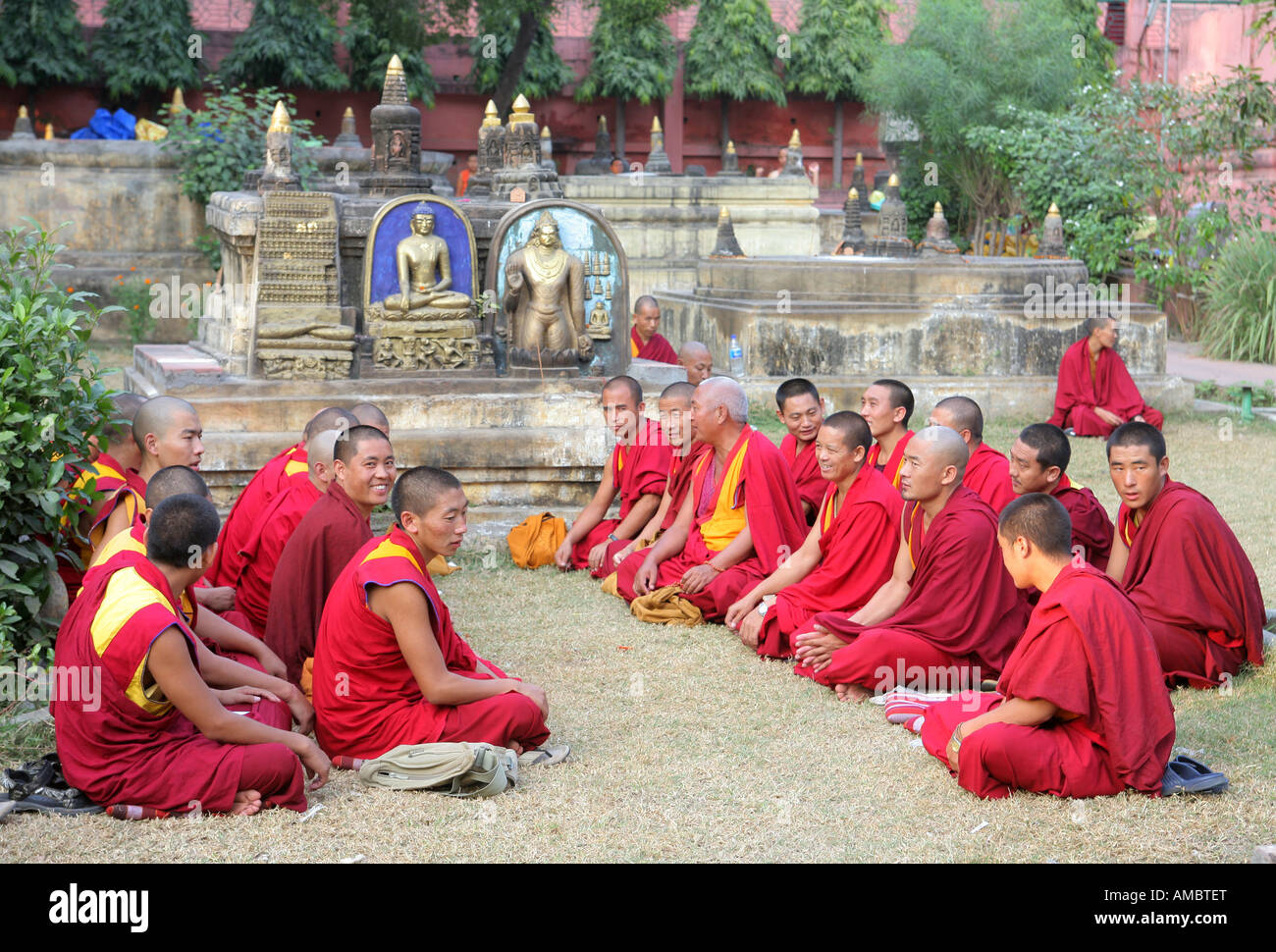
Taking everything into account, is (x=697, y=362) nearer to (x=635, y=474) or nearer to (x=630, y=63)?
(x=635, y=474)

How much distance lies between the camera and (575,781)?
15.8 feet

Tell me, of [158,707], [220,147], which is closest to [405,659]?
[158,707]

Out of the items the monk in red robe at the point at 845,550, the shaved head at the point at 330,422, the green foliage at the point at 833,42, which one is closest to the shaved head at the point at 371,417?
the shaved head at the point at 330,422

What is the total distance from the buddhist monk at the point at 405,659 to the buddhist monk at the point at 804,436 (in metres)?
2.71

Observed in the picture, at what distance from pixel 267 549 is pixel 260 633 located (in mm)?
354

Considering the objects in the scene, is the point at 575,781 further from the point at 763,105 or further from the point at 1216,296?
the point at 763,105

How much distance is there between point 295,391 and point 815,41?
20708 millimetres

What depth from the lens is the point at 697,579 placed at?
683 centimetres

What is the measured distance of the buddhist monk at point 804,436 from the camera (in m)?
7.27

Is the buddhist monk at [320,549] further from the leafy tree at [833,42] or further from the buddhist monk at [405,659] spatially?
the leafy tree at [833,42]

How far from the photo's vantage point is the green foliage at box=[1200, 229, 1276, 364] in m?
15.0

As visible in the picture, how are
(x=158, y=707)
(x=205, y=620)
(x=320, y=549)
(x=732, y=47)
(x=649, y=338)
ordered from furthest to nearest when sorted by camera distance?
(x=732, y=47) → (x=649, y=338) → (x=320, y=549) → (x=205, y=620) → (x=158, y=707)

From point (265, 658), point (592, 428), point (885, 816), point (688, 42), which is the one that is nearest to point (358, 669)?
point (265, 658)

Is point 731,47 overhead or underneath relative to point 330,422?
overhead
